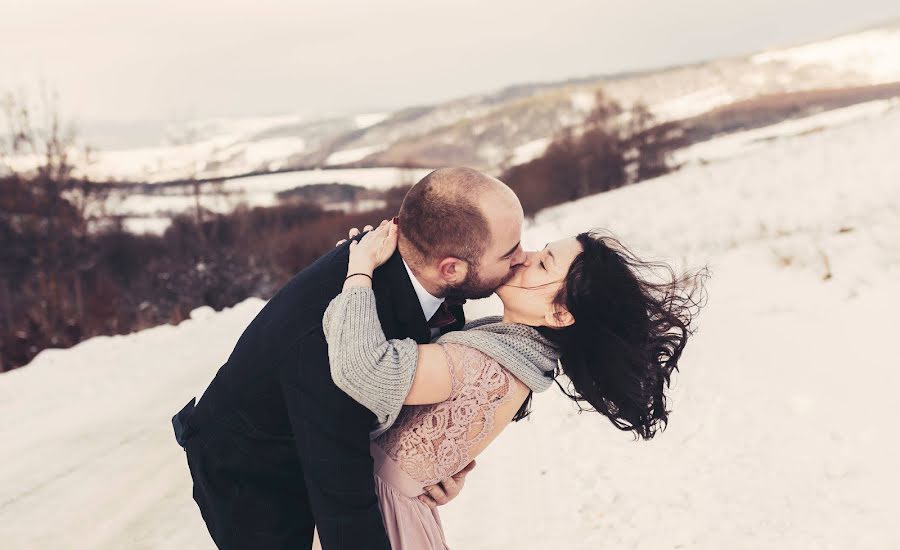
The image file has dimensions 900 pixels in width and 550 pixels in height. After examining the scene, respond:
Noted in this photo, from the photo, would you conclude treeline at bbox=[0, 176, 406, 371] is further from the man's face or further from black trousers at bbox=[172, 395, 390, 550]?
the man's face

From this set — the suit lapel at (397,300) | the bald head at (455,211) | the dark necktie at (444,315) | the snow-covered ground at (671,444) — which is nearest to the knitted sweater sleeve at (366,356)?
the suit lapel at (397,300)

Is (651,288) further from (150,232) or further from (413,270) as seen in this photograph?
(150,232)

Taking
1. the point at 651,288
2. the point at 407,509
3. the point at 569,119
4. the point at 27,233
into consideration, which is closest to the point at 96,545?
the point at 407,509

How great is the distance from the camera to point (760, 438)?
4852 millimetres

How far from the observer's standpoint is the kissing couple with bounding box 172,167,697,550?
169 centimetres

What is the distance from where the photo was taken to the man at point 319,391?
168 cm

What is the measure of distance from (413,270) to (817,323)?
5.62m

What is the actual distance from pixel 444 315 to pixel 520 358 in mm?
310

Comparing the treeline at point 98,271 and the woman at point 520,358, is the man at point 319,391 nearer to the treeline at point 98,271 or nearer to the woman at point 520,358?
the woman at point 520,358

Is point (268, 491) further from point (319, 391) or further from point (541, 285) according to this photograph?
point (541, 285)

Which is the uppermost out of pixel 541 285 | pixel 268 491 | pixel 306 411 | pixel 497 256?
pixel 497 256

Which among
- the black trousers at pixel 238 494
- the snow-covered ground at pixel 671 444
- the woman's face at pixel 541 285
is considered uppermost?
the woman's face at pixel 541 285

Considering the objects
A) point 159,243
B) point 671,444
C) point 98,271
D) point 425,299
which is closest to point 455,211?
Answer: point 425,299

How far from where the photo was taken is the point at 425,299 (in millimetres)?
1911
